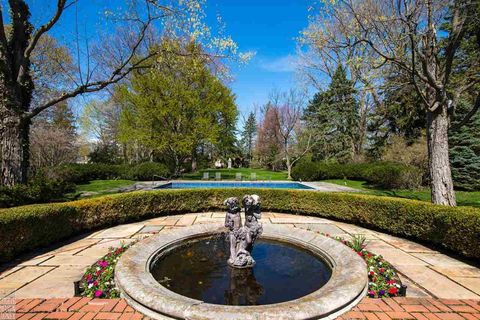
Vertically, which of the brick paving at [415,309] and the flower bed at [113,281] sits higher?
the flower bed at [113,281]

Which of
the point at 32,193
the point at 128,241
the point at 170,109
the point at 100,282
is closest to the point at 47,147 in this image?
the point at 170,109

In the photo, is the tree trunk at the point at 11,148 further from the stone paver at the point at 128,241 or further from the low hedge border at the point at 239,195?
the stone paver at the point at 128,241

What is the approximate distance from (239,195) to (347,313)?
6.90m

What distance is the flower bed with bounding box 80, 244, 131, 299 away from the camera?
3.43m

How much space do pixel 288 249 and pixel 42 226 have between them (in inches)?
213

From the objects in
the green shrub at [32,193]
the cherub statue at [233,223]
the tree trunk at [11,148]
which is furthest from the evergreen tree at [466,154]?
the tree trunk at [11,148]

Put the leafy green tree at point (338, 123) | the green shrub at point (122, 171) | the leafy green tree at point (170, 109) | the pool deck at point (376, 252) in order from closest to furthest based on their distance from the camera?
the pool deck at point (376, 252)
the green shrub at point (122, 171)
the leafy green tree at point (170, 109)
the leafy green tree at point (338, 123)

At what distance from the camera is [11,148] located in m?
7.18

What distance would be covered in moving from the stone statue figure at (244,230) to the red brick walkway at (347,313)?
1.77 meters

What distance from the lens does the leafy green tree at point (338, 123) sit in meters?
26.1

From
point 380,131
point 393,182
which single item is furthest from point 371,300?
point 380,131

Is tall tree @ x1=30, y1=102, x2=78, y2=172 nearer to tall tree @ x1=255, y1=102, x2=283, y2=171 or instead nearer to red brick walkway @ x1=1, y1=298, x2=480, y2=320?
red brick walkway @ x1=1, y1=298, x2=480, y2=320

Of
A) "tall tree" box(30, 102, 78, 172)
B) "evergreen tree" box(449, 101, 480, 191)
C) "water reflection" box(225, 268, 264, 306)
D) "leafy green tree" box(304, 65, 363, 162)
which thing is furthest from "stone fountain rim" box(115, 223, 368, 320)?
"leafy green tree" box(304, 65, 363, 162)

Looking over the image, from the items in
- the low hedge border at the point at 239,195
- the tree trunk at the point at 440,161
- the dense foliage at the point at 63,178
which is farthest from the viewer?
the tree trunk at the point at 440,161
